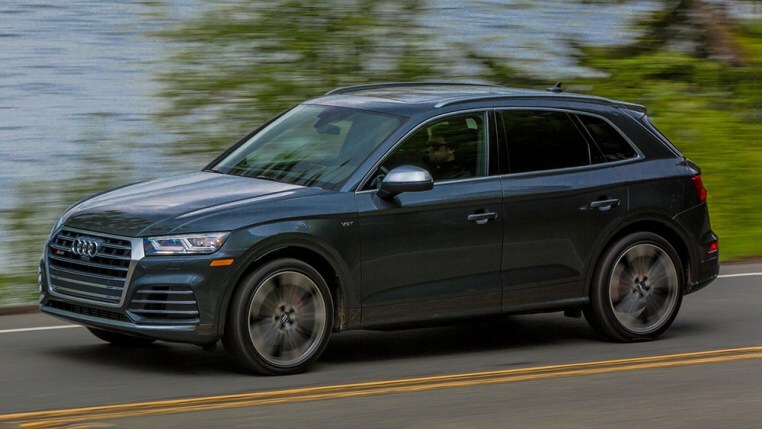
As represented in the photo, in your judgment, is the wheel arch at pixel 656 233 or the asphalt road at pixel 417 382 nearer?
the asphalt road at pixel 417 382

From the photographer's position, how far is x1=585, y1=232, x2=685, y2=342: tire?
32.6 feet

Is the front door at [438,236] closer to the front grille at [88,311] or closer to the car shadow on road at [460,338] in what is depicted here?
the car shadow on road at [460,338]

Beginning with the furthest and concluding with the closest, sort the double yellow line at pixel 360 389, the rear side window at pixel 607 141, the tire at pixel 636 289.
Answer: the rear side window at pixel 607 141 → the tire at pixel 636 289 → the double yellow line at pixel 360 389

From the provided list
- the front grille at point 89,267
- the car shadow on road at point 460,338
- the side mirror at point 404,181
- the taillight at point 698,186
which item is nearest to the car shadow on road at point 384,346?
the car shadow on road at point 460,338

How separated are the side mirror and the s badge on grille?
5.65 ft

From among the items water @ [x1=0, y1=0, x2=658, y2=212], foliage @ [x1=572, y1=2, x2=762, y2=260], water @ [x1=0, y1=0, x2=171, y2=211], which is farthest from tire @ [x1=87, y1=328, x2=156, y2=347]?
foliage @ [x1=572, y1=2, x2=762, y2=260]

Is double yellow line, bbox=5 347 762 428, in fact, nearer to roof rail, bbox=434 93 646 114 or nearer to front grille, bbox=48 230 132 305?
front grille, bbox=48 230 132 305

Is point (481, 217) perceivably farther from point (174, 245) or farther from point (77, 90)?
point (77, 90)

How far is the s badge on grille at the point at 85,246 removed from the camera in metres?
8.57

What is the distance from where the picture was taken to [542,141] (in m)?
9.83

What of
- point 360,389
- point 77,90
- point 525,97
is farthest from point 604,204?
point 77,90

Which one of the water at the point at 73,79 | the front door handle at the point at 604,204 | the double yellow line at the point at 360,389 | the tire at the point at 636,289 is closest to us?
the double yellow line at the point at 360,389

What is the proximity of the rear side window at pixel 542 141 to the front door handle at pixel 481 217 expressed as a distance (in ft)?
1.31

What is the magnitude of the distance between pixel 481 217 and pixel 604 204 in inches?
41.1
